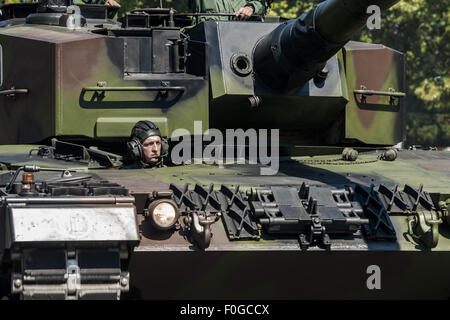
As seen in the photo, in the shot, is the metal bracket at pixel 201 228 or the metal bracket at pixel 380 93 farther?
the metal bracket at pixel 380 93

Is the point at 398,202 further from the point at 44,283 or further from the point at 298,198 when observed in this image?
the point at 44,283

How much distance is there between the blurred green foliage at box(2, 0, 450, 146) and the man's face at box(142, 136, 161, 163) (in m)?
18.3

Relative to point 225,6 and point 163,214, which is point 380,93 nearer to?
point 225,6

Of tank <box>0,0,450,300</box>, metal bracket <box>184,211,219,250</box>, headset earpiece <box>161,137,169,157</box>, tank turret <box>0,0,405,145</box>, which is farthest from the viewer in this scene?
tank turret <box>0,0,405,145</box>

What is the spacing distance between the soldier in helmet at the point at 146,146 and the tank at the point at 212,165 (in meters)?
0.26

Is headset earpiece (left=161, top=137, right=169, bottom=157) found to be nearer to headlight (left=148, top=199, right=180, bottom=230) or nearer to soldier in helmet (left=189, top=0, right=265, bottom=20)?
headlight (left=148, top=199, right=180, bottom=230)

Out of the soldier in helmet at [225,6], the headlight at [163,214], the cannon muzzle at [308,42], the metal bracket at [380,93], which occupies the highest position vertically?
the soldier in helmet at [225,6]

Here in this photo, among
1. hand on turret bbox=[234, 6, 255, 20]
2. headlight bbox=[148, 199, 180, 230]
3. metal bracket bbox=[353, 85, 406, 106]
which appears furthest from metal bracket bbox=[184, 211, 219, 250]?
hand on turret bbox=[234, 6, 255, 20]

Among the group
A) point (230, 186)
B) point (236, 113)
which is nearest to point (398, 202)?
point (230, 186)

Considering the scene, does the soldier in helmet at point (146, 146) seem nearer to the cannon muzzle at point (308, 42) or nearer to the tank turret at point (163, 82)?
the tank turret at point (163, 82)

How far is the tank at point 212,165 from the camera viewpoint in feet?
25.0

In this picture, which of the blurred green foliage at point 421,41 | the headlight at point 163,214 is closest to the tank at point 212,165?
the headlight at point 163,214

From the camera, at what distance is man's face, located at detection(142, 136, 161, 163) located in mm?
9883
